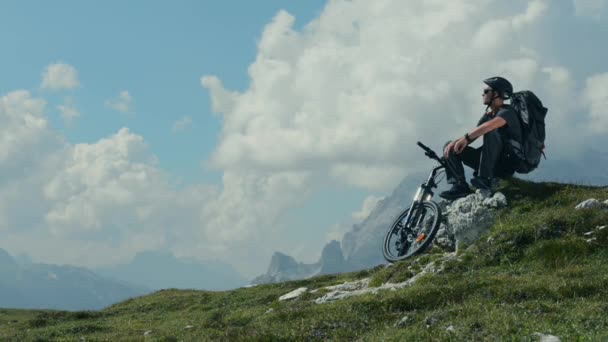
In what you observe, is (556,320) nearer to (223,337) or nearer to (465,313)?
(465,313)

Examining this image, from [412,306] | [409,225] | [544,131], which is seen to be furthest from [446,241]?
[412,306]

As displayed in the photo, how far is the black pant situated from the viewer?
1953 cm

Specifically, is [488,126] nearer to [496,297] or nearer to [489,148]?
[489,148]

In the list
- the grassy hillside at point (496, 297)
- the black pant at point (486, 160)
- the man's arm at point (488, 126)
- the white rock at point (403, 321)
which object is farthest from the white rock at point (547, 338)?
the black pant at point (486, 160)

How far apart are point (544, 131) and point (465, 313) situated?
10487 millimetres

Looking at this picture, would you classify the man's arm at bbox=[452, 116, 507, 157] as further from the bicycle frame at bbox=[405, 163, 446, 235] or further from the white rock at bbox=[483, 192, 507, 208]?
the white rock at bbox=[483, 192, 507, 208]

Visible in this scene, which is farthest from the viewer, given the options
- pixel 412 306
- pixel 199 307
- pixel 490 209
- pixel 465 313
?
pixel 199 307

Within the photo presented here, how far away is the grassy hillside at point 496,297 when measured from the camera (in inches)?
Answer: 406

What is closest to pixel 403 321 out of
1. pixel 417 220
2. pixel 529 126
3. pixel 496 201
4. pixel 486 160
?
pixel 417 220

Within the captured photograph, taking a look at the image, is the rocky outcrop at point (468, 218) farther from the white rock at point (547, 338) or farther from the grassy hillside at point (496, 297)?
the white rock at point (547, 338)

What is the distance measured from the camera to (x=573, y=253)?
635 inches

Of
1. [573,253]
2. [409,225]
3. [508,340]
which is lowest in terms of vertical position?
[508,340]

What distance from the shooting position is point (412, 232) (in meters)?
20.1

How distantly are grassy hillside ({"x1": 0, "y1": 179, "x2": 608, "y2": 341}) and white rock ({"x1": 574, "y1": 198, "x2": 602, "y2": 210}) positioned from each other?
15.4 inches
